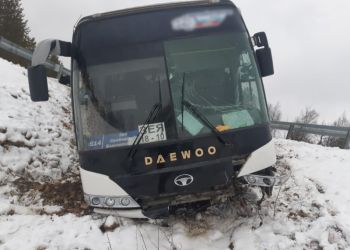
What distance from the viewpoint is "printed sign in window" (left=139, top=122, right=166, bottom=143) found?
5730 mm

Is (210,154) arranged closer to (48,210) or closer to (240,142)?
(240,142)

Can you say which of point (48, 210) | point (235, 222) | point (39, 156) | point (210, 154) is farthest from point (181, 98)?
point (39, 156)

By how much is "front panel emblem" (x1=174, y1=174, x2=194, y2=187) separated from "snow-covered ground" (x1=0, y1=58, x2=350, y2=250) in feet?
2.09

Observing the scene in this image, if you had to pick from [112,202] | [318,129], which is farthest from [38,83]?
[318,129]

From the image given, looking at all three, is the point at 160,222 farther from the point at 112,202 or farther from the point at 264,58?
the point at 264,58

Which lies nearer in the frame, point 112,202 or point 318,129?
point 112,202

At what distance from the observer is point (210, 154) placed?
18.6ft

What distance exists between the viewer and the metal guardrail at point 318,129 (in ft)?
36.9

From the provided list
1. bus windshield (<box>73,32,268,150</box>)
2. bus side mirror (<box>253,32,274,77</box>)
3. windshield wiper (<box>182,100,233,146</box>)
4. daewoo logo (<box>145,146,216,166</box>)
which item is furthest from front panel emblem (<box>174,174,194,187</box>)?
bus side mirror (<box>253,32,274,77</box>)

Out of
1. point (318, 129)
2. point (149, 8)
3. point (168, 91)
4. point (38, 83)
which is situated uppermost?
point (149, 8)

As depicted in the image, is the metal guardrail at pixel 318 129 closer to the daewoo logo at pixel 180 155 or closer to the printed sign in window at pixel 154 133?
the daewoo logo at pixel 180 155

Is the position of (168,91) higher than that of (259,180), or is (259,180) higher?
(168,91)

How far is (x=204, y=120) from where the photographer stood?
5750 millimetres

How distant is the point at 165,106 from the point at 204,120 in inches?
20.4
